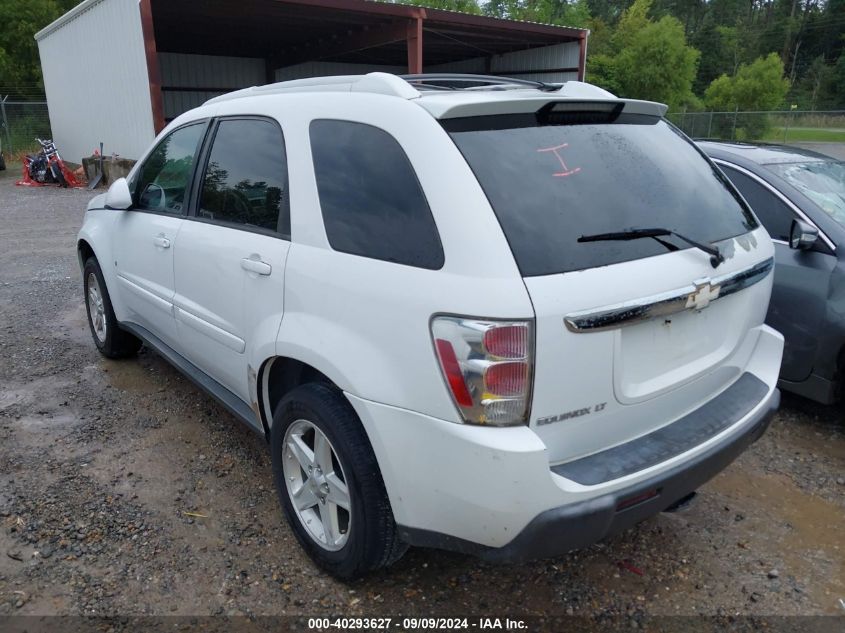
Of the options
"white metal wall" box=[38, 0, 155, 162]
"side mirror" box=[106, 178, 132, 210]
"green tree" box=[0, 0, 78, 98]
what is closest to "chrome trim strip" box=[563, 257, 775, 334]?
"side mirror" box=[106, 178, 132, 210]

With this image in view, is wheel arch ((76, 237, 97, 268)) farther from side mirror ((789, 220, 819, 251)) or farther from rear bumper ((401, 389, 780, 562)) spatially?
side mirror ((789, 220, 819, 251))

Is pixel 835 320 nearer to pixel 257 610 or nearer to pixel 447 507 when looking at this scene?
pixel 447 507

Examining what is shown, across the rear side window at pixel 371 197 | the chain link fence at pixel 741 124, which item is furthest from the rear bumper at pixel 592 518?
the chain link fence at pixel 741 124

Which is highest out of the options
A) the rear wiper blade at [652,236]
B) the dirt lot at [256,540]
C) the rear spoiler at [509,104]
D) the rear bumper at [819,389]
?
the rear spoiler at [509,104]

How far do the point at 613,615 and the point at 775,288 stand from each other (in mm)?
2353

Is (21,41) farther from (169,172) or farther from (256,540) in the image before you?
(256,540)

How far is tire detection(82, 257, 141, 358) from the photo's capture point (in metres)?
4.71

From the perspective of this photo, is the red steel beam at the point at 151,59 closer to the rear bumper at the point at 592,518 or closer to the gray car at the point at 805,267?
the gray car at the point at 805,267

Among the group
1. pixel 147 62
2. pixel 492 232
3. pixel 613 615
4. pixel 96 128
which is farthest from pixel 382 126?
pixel 96 128

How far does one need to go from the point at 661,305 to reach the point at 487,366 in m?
0.65

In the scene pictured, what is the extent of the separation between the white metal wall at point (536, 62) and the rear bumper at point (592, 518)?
58.4 ft

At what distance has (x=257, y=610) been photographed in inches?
99.1

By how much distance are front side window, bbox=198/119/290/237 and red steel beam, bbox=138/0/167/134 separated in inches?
465

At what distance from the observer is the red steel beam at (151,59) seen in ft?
43.7
